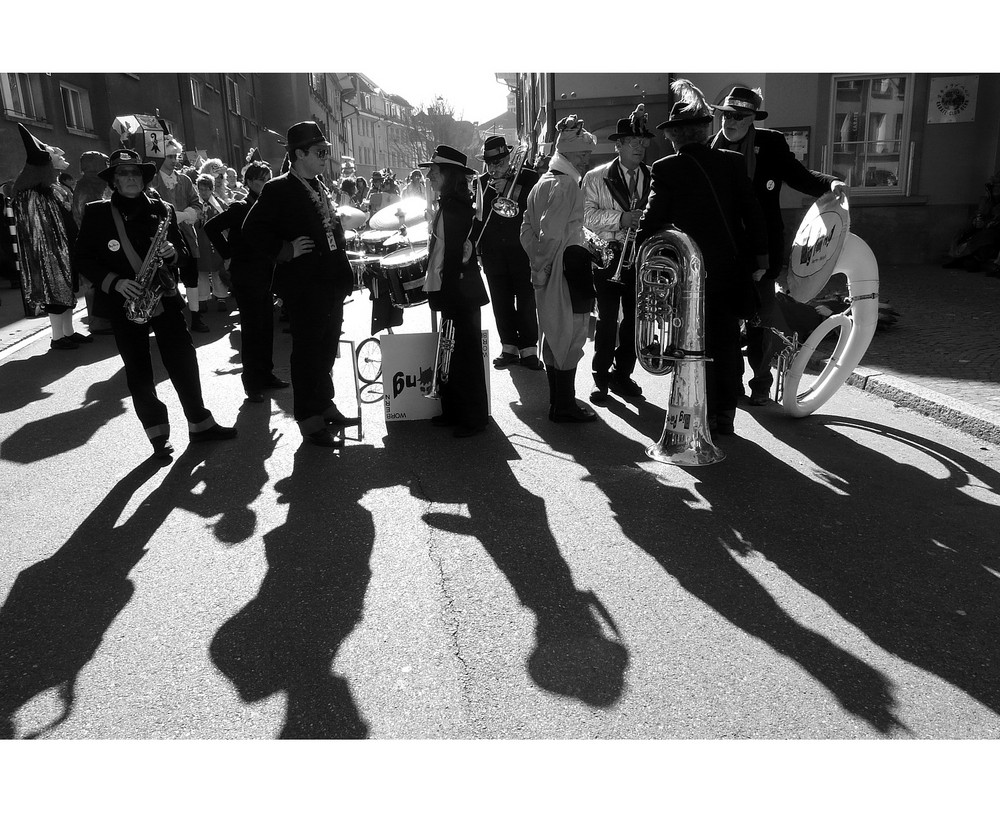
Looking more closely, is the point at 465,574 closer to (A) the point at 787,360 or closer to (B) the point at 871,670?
(B) the point at 871,670

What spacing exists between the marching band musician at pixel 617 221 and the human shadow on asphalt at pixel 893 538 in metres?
1.50

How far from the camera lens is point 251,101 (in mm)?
40594

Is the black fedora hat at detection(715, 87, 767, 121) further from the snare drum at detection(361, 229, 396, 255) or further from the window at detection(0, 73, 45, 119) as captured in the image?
the window at detection(0, 73, 45, 119)

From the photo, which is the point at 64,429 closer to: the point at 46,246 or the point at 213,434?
the point at 213,434

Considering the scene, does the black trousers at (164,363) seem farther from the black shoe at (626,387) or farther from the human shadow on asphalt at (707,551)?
the black shoe at (626,387)

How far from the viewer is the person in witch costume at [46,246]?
9359mm

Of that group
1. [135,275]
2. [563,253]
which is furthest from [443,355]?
[135,275]

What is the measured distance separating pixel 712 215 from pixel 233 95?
35273 mm

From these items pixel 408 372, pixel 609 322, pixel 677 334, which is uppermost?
pixel 677 334

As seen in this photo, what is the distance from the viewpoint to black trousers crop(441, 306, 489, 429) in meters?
5.91

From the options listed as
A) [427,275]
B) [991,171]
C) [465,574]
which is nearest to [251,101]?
[991,171]

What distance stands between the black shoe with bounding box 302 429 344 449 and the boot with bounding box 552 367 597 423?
1569mm

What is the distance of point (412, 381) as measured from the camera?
6281mm

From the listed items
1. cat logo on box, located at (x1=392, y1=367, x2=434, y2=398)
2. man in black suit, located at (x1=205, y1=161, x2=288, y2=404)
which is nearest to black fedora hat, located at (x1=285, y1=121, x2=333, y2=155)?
man in black suit, located at (x1=205, y1=161, x2=288, y2=404)
